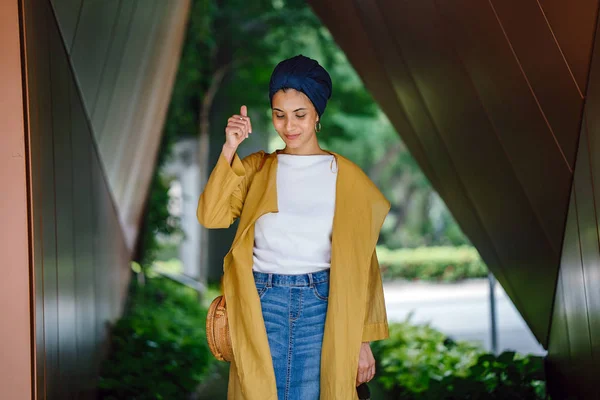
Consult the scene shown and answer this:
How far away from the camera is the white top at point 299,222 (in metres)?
2.83

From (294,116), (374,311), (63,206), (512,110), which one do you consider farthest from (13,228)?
(512,110)

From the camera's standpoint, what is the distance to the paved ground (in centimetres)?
1031

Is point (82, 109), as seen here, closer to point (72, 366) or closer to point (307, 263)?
point (72, 366)

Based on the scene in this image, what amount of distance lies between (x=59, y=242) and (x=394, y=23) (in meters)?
2.13

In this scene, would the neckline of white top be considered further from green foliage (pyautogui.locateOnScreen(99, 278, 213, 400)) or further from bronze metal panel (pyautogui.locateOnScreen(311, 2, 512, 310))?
green foliage (pyautogui.locateOnScreen(99, 278, 213, 400))

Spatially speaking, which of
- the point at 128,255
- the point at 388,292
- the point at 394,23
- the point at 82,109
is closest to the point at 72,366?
the point at 82,109

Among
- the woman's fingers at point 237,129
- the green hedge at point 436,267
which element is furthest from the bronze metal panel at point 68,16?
the green hedge at point 436,267

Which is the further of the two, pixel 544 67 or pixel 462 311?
pixel 462 311

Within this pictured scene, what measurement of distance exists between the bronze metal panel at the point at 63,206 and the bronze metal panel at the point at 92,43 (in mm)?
310

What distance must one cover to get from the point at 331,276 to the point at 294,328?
0.23m

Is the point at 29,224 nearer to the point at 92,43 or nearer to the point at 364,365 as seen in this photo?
the point at 364,365

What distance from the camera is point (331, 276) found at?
111 inches

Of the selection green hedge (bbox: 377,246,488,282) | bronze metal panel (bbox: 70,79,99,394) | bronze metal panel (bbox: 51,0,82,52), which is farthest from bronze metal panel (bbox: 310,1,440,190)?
green hedge (bbox: 377,246,488,282)

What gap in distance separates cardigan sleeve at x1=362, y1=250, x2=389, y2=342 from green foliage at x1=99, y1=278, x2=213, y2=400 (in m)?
3.08
